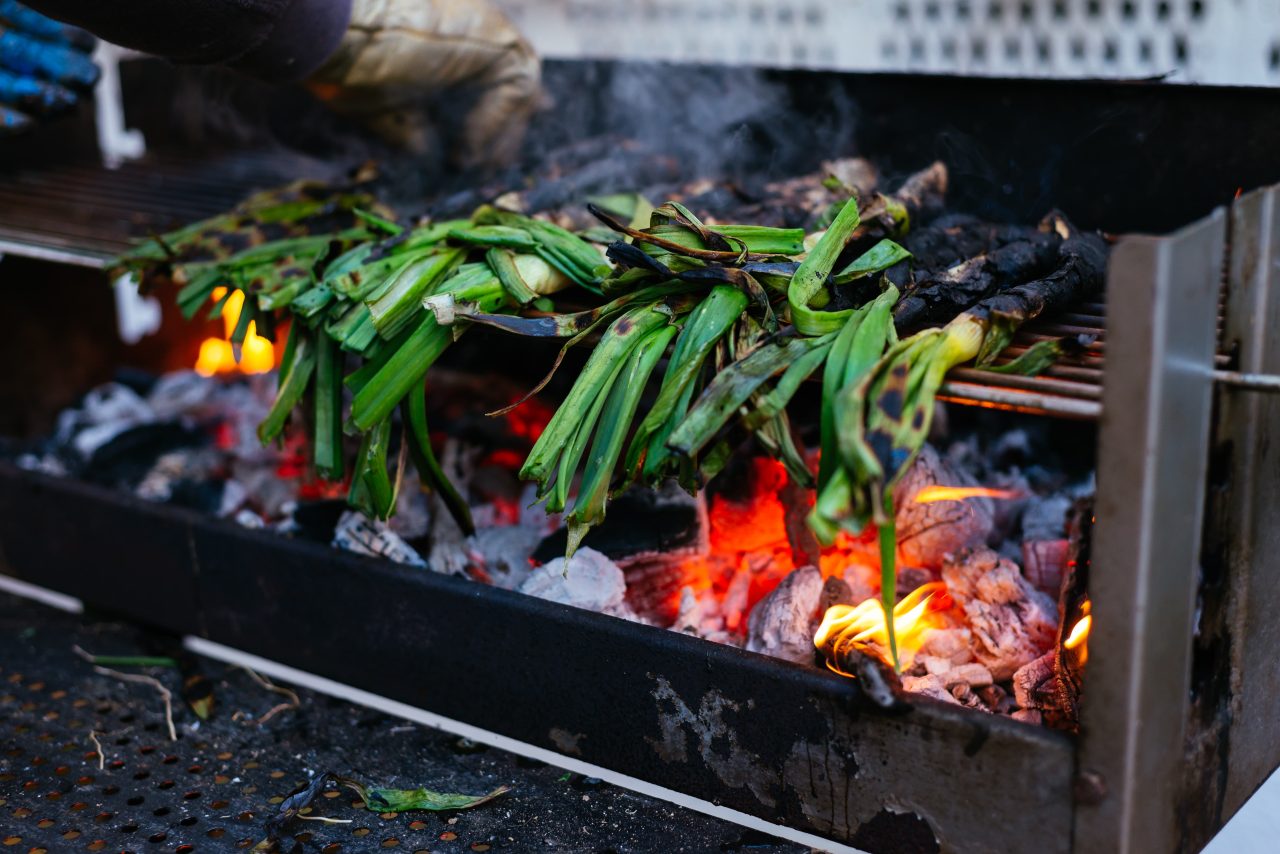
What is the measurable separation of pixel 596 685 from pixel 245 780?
98cm

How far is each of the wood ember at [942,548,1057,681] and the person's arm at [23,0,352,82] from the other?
2.44 m

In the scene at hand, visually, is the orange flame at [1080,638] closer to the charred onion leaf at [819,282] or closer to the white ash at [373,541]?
the charred onion leaf at [819,282]

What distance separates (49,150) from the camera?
5.21 meters

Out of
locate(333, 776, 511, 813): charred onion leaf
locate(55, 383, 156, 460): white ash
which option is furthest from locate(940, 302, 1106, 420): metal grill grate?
locate(55, 383, 156, 460): white ash

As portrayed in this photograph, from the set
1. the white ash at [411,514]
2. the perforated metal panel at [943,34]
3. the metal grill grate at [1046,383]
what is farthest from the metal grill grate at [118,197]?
the metal grill grate at [1046,383]

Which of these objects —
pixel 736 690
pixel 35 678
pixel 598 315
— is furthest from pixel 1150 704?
pixel 35 678

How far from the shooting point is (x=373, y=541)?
3.44m

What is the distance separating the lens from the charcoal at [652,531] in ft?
11.1

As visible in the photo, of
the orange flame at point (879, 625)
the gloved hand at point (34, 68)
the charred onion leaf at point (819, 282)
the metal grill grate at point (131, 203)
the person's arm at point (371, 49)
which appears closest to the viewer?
the charred onion leaf at point (819, 282)

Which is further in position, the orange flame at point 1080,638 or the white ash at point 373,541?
the white ash at point 373,541

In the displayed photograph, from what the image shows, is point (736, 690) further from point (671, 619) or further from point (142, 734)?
point (142, 734)

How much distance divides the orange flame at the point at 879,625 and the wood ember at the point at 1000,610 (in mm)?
77

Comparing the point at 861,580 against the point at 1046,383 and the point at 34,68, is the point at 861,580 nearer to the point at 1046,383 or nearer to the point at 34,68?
the point at 1046,383

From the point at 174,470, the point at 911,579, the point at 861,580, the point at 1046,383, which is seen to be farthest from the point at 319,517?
the point at 1046,383
